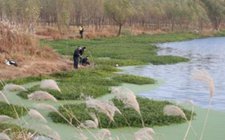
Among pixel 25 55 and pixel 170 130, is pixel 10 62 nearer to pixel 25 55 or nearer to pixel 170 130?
pixel 25 55

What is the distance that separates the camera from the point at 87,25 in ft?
214

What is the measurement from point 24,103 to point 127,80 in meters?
6.73

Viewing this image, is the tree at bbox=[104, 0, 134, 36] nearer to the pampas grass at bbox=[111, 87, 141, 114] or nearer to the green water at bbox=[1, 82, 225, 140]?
the green water at bbox=[1, 82, 225, 140]

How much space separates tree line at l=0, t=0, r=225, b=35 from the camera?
51.1m

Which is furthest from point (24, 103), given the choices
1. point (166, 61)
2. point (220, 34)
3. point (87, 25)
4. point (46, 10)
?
point (220, 34)

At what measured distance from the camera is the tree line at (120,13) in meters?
51.1

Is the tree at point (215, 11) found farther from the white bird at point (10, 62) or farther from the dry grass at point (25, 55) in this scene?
the white bird at point (10, 62)

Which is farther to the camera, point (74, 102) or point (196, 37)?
point (196, 37)

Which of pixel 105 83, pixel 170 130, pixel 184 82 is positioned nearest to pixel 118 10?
pixel 184 82

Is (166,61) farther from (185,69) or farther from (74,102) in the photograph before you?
(74,102)

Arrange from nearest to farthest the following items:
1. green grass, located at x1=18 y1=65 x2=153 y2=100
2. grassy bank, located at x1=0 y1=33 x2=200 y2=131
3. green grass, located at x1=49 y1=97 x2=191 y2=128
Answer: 1. green grass, located at x1=49 y1=97 x2=191 y2=128
2. grassy bank, located at x1=0 y1=33 x2=200 y2=131
3. green grass, located at x1=18 y1=65 x2=153 y2=100

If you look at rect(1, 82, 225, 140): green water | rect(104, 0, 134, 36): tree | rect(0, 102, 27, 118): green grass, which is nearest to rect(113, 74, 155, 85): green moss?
rect(1, 82, 225, 140): green water

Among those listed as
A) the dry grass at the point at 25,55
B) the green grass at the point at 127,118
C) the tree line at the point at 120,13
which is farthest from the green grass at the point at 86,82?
the tree line at the point at 120,13

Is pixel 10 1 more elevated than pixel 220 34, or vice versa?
pixel 10 1
